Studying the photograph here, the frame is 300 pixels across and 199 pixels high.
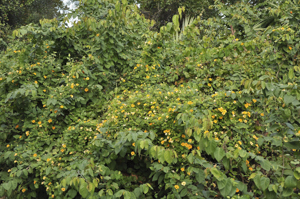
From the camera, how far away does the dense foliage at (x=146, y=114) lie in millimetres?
1659

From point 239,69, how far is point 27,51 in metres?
2.60

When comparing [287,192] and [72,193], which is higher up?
[287,192]

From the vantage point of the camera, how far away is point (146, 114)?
2244 millimetres

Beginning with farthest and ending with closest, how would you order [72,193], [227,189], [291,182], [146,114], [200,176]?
[146,114] → [72,193] → [200,176] → [227,189] → [291,182]

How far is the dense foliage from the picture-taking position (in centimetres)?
166

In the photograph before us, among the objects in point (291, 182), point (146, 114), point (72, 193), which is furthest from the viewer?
point (146, 114)

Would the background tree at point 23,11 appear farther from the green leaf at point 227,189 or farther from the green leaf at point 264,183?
the green leaf at point 264,183

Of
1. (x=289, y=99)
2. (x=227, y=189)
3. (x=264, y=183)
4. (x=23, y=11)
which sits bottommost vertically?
(x=227, y=189)

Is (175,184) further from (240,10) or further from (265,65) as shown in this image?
(240,10)

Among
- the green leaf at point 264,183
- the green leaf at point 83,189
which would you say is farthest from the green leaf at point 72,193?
the green leaf at point 264,183

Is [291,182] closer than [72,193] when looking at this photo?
Yes

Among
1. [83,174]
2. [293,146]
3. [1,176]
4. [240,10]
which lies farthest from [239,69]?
[1,176]

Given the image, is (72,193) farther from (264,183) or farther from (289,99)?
(289,99)

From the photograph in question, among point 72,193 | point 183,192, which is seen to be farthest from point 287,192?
point 72,193
